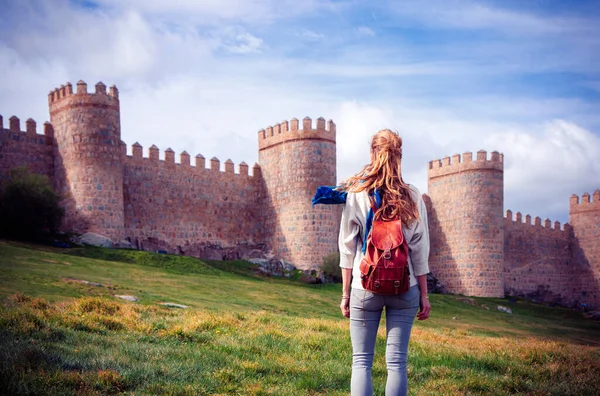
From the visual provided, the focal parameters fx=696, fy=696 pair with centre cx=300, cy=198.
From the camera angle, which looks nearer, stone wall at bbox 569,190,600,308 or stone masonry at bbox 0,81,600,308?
stone masonry at bbox 0,81,600,308

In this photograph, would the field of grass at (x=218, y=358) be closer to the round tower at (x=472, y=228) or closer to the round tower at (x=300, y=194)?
the round tower at (x=300, y=194)

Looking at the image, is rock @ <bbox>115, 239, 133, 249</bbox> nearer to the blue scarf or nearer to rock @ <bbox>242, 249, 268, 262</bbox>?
rock @ <bbox>242, 249, 268, 262</bbox>

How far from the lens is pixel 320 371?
288 inches

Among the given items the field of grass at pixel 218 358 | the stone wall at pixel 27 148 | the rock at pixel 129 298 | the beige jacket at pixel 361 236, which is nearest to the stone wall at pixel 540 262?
the stone wall at pixel 27 148

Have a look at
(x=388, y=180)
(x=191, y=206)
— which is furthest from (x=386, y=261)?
(x=191, y=206)

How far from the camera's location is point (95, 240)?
1127 inches

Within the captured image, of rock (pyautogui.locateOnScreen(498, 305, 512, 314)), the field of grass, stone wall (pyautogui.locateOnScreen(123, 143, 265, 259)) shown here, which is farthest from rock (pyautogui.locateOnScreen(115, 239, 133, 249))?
rock (pyautogui.locateOnScreen(498, 305, 512, 314))

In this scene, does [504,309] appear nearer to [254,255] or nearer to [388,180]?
[254,255]

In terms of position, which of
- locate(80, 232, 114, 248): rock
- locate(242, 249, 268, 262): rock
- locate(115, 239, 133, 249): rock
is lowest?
locate(242, 249, 268, 262): rock

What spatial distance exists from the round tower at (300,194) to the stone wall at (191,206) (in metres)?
1.32

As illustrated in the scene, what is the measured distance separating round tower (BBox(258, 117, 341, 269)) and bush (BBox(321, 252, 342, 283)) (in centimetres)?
47

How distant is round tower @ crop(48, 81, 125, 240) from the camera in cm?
2936

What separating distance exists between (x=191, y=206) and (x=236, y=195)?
2.83 metres

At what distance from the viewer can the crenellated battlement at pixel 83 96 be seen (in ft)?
98.8
